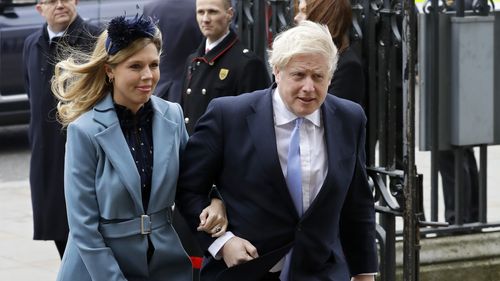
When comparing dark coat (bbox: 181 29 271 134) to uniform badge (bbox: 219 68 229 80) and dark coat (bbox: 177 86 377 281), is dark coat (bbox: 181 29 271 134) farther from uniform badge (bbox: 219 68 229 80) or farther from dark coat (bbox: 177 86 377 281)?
dark coat (bbox: 177 86 377 281)

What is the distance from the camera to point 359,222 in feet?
14.9

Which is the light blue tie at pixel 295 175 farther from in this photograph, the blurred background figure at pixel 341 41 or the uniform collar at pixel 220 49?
the uniform collar at pixel 220 49

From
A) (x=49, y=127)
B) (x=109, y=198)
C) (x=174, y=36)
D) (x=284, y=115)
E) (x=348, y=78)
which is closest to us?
(x=109, y=198)

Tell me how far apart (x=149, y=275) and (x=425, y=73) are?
9.47ft

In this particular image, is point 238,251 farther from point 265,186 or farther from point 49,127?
point 49,127

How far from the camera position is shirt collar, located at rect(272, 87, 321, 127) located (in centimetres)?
440

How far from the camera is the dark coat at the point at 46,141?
23.2 ft

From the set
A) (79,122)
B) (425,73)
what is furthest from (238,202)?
(425,73)

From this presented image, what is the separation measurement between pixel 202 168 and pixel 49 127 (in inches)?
115

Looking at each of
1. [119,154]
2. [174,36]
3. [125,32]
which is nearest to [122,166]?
[119,154]

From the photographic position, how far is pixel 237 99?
449cm

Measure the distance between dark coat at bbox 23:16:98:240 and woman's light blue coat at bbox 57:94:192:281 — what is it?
2.64 m

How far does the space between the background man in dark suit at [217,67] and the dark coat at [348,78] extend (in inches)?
33.5

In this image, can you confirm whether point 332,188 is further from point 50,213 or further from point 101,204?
point 50,213
